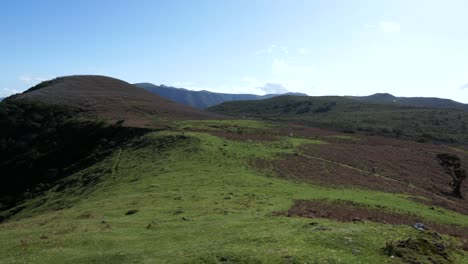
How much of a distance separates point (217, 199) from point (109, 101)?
93085 mm

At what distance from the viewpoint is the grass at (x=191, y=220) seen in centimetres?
1933

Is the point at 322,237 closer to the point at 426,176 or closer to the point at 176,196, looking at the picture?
the point at 176,196

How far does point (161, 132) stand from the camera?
75250mm

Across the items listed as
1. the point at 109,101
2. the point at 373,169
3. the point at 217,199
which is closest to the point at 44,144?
the point at 109,101

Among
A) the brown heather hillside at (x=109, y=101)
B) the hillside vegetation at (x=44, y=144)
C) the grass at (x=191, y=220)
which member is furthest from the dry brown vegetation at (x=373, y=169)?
the brown heather hillside at (x=109, y=101)

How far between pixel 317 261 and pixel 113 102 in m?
111

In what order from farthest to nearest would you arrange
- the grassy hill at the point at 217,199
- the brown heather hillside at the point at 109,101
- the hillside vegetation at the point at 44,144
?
the brown heather hillside at the point at 109,101 → the hillside vegetation at the point at 44,144 → the grassy hill at the point at 217,199

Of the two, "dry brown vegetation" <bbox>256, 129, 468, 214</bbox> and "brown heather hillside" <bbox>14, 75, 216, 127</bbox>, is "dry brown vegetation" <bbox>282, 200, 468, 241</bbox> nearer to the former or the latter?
"dry brown vegetation" <bbox>256, 129, 468, 214</bbox>

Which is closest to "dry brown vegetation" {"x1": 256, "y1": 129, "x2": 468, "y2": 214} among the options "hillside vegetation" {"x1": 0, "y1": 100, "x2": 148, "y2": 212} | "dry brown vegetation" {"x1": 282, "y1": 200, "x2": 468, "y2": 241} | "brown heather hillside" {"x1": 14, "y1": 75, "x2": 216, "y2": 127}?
"dry brown vegetation" {"x1": 282, "y1": 200, "x2": 468, "y2": 241}

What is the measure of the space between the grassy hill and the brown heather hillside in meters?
8.65

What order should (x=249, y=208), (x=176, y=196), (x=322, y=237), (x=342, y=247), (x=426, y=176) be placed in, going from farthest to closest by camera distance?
(x=426, y=176) < (x=176, y=196) < (x=249, y=208) < (x=322, y=237) < (x=342, y=247)

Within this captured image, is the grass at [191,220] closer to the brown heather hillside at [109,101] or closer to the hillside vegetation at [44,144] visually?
the hillside vegetation at [44,144]

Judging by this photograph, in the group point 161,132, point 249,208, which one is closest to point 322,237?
point 249,208

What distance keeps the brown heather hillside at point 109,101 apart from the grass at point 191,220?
3277 cm
